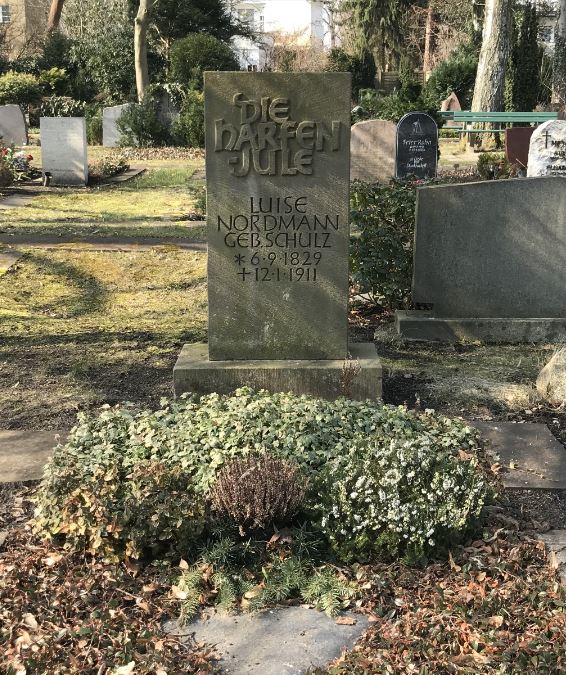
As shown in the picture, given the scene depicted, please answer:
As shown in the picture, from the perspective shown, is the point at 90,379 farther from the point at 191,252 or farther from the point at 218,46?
the point at 218,46

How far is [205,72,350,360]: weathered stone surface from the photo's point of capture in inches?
202

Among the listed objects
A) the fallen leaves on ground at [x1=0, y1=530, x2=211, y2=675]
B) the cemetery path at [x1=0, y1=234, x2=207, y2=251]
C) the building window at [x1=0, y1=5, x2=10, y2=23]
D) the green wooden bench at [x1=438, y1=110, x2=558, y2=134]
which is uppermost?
the building window at [x1=0, y1=5, x2=10, y2=23]

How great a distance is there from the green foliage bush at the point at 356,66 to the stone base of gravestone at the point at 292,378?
36.1 m

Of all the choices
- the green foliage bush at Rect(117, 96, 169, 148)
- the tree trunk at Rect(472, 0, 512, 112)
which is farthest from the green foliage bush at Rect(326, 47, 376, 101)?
the green foliage bush at Rect(117, 96, 169, 148)

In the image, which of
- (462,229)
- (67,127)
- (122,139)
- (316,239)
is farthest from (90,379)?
(122,139)

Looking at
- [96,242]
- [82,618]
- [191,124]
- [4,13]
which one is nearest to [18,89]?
[191,124]

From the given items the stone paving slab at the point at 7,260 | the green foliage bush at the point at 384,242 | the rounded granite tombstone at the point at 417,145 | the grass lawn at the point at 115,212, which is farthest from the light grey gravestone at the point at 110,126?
the green foliage bush at the point at 384,242

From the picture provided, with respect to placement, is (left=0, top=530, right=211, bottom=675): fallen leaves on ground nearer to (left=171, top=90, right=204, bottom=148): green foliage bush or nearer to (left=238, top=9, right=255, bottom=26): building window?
(left=171, top=90, right=204, bottom=148): green foliage bush

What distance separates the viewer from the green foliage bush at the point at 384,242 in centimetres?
768

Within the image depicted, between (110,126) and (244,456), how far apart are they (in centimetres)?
2473

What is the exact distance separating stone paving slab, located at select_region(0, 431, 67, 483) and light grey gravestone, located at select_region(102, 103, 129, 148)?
23030 millimetres

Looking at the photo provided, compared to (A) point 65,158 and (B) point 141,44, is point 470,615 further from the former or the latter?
(B) point 141,44

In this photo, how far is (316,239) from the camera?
5387 mm

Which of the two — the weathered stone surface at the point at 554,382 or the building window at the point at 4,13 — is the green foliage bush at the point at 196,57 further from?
the building window at the point at 4,13
